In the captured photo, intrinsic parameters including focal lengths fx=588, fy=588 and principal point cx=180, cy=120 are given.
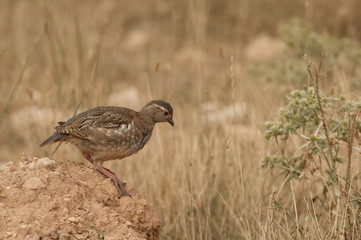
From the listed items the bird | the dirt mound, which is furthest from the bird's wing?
the dirt mound

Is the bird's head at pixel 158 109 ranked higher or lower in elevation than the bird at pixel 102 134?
higher

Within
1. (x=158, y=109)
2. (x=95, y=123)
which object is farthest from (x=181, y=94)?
(x=95, y=123)

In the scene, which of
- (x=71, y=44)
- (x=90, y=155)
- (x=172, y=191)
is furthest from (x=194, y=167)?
(x=71, y=44)

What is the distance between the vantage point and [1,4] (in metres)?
15.4

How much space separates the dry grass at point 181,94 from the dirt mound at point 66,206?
919 millimetres

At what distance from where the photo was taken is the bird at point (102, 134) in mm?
4695

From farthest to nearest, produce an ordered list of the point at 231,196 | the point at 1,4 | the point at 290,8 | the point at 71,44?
the point at 1,4
the point at 290,8
the point at 71,44
the point at 231,196

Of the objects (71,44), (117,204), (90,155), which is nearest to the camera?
(117,204)

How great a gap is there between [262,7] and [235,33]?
3.05 feet

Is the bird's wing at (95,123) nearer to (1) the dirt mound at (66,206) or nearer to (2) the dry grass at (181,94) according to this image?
(1) the dirt mound at (66,206)

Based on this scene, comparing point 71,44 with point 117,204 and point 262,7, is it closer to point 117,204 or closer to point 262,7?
point 262,7

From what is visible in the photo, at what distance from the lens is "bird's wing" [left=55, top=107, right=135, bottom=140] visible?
4.66 m

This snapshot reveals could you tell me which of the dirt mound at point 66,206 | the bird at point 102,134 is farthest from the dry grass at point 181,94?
the dirt mound at point 66,206

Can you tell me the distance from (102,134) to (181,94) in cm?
635
